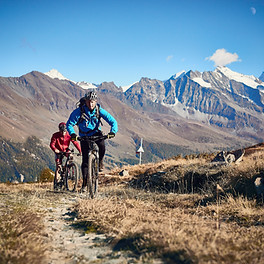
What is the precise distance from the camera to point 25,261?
2717 mm

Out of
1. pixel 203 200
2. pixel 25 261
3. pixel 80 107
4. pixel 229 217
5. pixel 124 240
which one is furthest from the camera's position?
pixel 80 107

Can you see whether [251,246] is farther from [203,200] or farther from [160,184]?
[160,184]

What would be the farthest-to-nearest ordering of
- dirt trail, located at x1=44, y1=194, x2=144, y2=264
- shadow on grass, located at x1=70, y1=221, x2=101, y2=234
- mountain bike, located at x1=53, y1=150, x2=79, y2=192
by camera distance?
mountain bike, located at x1=53, y1=150, x2=79, y2=192, shadow on grass, located at x1=70, y1=221, x2=101, y2=234, dirt trail, located at x1=44, y1=194, x2=144, y2=264

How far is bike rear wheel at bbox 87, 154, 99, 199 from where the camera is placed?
787 centimetres

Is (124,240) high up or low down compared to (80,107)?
down

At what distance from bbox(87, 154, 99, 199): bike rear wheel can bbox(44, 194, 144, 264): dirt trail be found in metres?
2.82

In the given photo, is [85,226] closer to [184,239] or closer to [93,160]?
[184,239]

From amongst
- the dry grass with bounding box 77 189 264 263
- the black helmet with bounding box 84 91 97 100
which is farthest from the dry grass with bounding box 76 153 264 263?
the black helmet with bounding box 84 91 97 100

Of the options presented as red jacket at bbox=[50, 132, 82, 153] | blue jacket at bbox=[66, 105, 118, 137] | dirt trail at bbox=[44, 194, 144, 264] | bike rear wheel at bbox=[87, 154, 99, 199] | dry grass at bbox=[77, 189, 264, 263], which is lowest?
dirt trail at bbox=[44, 194, 144, 264]

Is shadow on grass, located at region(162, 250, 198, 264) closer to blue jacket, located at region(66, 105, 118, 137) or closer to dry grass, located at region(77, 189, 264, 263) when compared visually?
dry grass, located at region(77, 189, 264, 263)

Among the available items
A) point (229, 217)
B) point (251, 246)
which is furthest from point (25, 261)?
point (229, 217)

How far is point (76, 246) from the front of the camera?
11.7 feet

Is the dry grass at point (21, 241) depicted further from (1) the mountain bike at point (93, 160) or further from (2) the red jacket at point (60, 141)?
→ (2) the red jacket at point (60, 141)

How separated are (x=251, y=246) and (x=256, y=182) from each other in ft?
14.6
